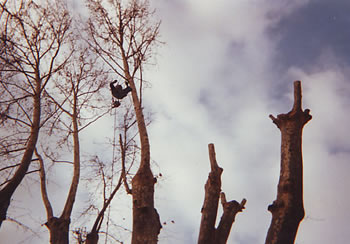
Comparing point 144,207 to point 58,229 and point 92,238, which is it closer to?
point 58,229

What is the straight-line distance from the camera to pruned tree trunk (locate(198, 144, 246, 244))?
17.9 feet

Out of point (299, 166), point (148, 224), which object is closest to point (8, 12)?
point (148, 224)

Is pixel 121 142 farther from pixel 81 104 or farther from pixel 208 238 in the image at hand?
pixel 208 238

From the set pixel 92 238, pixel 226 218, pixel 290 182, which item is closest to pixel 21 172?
pixel 92 238

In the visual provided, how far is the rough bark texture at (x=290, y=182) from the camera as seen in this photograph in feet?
12.1

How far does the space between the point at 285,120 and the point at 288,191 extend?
3.85 ft

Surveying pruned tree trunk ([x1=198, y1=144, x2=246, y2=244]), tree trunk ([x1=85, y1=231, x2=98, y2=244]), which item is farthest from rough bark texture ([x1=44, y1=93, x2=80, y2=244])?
pruned tree trunk ([x1=198, y1=144, x2=246, y2=244])

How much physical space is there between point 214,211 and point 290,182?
208 centimetres

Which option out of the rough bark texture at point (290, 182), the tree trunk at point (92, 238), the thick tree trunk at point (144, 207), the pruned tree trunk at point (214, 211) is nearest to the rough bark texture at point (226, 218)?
the pruned tree trunk at point (214, 211)

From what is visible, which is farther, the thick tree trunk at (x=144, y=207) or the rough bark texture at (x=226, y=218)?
the rough bark texture at (x=226, y=218)

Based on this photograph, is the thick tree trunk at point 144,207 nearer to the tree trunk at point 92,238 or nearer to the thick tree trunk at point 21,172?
the thick tree trunk at point 21,172

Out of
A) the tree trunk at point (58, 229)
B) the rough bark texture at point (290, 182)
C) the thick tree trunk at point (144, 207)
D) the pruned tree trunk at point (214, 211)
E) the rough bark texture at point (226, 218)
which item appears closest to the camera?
the rough bark texture at point (290, 182)

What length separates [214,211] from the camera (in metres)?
5.59

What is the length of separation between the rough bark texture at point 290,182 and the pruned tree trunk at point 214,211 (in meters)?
1.83
